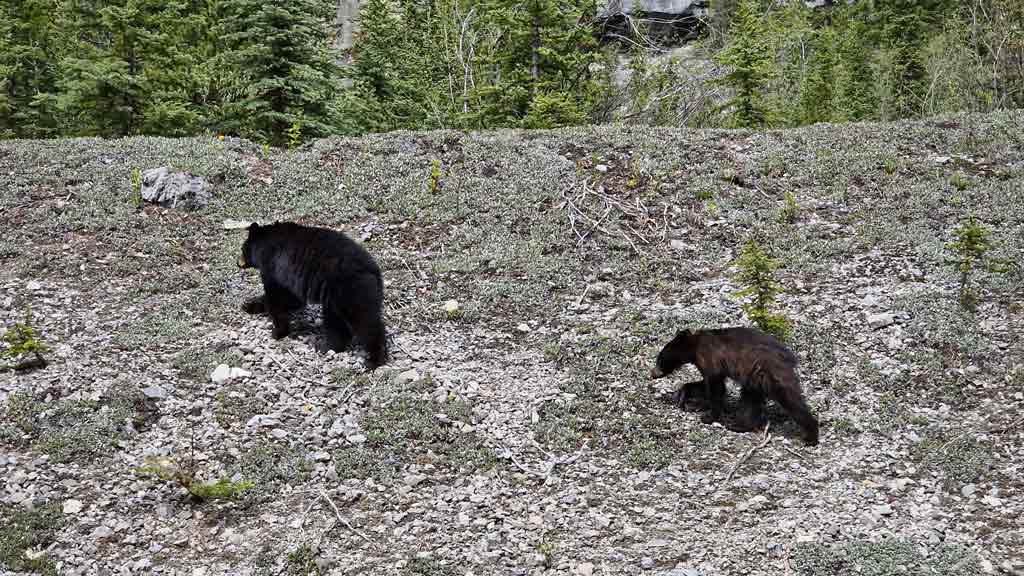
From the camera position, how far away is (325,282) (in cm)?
754

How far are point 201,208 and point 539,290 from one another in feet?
18.8

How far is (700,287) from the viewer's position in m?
9.20

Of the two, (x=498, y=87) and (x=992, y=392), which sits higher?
(x=498, y=87)

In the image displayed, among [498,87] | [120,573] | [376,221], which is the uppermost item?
[498,87]

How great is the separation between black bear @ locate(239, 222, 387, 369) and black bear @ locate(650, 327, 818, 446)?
3004 mm

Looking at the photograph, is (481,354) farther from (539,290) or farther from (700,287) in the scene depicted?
(700,287)

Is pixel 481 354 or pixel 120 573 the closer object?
pixel 120 573

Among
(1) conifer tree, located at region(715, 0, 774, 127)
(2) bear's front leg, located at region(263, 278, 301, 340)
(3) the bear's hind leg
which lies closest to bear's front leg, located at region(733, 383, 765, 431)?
(3) the bear's hind leg

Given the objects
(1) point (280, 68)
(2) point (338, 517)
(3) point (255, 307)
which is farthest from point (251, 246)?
(1) point (280, 68)

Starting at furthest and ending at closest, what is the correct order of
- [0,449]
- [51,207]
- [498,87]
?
1. [498,87]
2. [51,207]
3. [0,449]


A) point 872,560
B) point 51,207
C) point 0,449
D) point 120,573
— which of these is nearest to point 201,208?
point 51,207

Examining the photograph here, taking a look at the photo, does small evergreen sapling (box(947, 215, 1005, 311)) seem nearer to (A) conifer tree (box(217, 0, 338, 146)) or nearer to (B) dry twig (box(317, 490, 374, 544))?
(B) dry twig (box(317, 490, 374, 544))

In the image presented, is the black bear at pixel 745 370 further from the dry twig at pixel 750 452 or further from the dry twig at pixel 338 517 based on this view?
the dry twig at pixel 338 517

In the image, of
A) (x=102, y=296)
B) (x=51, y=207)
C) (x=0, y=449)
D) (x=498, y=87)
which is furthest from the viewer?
(x=498, y=87)
